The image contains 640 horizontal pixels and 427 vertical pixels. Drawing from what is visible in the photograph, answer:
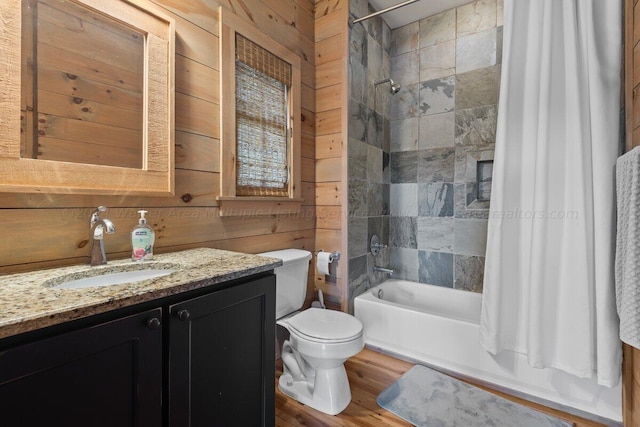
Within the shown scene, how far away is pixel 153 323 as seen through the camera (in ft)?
2.65

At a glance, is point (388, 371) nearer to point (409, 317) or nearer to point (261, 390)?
point (409, 317)

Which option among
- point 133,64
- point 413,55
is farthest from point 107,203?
point 413,55

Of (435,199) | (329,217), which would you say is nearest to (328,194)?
(329,217)

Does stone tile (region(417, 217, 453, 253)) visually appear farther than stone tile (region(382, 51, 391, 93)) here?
No

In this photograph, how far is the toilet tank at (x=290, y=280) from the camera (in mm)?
1735

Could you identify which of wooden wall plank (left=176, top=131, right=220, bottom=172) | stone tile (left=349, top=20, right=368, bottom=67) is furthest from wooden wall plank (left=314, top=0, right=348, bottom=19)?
wooden wall plank (left=176, top=131, right=220, bottom=172)

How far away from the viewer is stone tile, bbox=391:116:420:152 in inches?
105

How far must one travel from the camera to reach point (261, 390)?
115 cm

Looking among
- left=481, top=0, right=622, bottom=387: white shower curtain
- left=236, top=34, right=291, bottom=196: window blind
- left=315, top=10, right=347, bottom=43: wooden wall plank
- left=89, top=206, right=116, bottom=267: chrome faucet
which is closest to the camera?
left=89, top=206, right=116, bottom=267: chrome faucet

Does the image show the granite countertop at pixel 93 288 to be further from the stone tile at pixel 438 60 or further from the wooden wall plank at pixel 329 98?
the stone tile at pixel 438 60

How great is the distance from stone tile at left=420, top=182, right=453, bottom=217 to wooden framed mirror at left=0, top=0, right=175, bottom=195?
1990mm

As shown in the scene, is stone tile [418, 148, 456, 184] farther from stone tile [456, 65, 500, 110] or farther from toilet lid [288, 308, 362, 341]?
toilet lid [288, 308, 362, 341]

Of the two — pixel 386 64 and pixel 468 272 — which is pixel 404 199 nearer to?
pixel 468 272

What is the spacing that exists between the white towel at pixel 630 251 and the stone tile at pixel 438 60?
1.64 m
